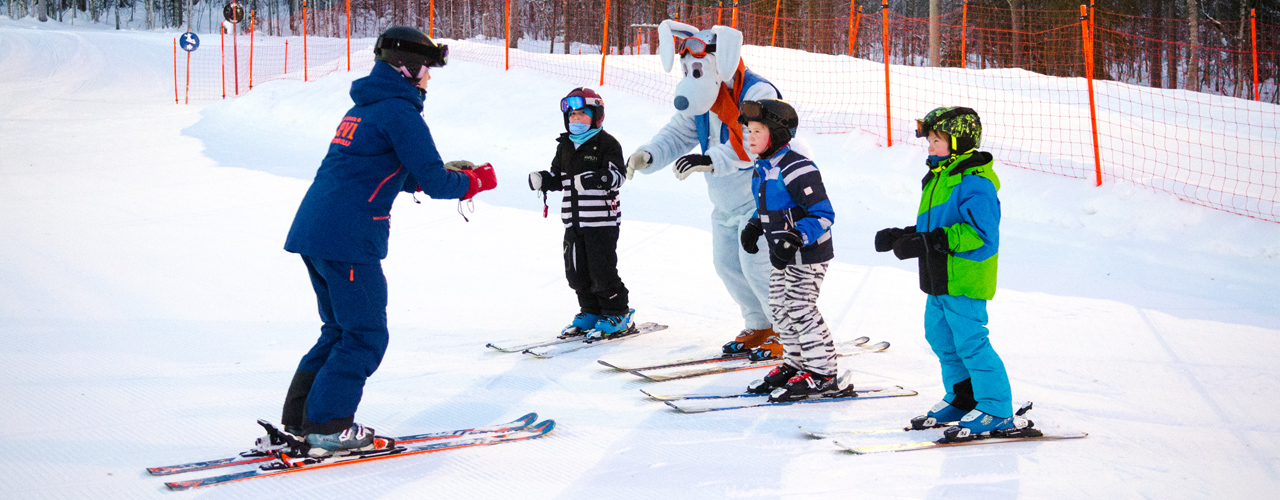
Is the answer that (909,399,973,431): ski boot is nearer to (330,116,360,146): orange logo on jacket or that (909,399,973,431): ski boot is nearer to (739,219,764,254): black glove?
(739,219,764,254): black glove

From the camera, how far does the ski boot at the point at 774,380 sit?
3.87 metres

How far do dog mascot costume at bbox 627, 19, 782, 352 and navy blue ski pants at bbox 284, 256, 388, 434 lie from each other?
5.24 ft

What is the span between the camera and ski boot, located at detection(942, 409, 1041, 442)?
126 inches

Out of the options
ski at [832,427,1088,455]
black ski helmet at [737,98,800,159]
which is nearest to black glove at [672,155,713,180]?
black ski helmet at [737,98,800,159]

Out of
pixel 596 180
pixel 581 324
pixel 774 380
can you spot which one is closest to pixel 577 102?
pixel 596 180

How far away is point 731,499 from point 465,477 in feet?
2.91

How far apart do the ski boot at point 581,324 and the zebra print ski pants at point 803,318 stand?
1.37 m

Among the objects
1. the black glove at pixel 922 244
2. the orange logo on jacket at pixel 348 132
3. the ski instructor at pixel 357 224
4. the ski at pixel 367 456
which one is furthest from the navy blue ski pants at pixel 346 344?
the black glove at pixel 922 244

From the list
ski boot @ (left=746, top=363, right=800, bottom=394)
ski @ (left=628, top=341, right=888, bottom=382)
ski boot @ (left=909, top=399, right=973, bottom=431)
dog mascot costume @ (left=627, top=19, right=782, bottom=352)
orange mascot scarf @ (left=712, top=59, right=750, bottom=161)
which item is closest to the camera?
ski boot @ (left=909, top=399, right=973, bottom=431)

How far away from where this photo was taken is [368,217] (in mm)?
2896

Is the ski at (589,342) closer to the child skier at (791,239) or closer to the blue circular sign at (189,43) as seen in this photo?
the child skier at (791,239)

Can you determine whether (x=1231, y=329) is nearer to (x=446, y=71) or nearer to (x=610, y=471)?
(x=610, y=471)

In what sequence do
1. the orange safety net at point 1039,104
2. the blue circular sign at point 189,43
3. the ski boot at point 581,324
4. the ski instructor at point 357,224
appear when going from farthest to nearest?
the blue circular sign at point 189,43 → the orange safety net at point 1039,104 → the ski boot at point 581,324 → the ski instructor at point 357,224

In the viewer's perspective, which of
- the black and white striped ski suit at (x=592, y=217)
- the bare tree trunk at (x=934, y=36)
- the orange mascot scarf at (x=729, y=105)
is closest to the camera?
the orange mascot scarf at (x=729, y=105)
